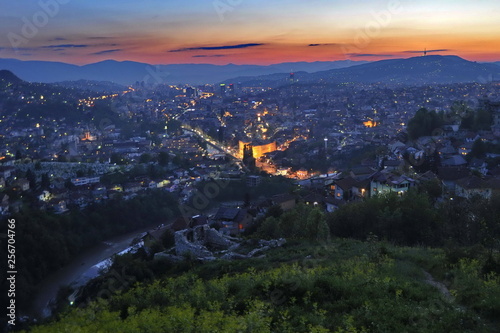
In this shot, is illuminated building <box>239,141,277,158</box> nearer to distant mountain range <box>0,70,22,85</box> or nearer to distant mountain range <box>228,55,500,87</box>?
distant mountain range <box>0,70,22,85</box>

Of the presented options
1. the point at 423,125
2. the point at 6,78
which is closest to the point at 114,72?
the point at 6,78

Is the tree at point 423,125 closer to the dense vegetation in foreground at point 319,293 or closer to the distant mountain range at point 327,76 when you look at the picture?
the dense vegetation in foreground at point 319,293

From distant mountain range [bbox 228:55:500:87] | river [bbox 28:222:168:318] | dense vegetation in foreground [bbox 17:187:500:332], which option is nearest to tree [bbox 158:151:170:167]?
river [bbox 28:222:168:318]

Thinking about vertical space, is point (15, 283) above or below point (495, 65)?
below

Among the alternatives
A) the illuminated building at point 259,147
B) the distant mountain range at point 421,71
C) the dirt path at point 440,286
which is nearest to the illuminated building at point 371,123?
the illuminated building at point 259,147

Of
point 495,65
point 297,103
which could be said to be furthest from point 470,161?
point 495,65

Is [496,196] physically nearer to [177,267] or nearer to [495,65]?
[177,267]

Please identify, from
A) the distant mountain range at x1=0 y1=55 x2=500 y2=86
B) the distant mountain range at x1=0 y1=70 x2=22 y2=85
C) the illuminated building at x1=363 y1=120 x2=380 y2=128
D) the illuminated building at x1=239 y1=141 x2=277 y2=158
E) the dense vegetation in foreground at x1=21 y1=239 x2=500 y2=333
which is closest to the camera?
the dense vegetation in foreground at x1=21 y1=239 x2=500 y2=333
